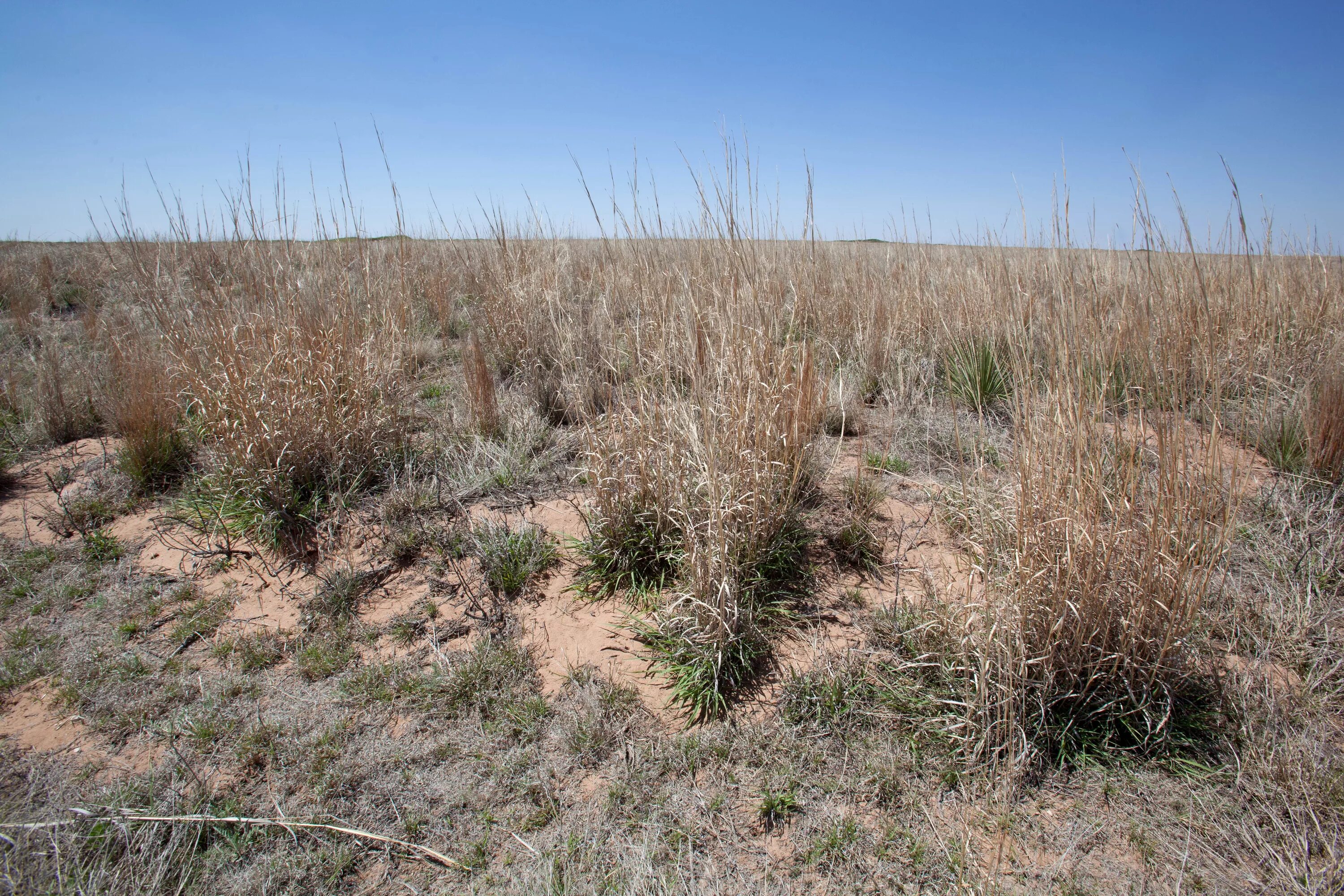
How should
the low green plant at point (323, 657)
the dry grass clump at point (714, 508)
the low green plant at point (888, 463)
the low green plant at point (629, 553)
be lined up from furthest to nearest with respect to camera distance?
the low green plant at point (888, 463)
the low green plant at point (629, 553)
the low green plant at point (323, 657)
the dry grass clump at point (714, 508)

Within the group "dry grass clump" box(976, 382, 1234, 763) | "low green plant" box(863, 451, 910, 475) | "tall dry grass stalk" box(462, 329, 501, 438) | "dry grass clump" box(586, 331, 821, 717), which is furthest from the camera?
"tall dry grass stalk" box(462, 329, 501, 438)

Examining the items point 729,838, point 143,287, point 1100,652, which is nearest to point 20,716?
point 143,287

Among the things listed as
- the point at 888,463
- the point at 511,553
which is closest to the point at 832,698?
the point at 511,553

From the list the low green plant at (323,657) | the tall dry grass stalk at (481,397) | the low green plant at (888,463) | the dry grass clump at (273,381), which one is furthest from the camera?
the tall dry grass stalk at (481,397)

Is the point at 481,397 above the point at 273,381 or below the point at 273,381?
below

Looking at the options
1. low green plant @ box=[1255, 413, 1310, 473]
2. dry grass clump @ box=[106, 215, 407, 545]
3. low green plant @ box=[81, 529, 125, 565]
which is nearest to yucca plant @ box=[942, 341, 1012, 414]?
low green plant @ box=[1255, 413, 1310, 473]

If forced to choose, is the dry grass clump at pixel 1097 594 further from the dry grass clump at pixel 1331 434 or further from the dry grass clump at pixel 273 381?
the dry grass clump at pixel 273 381

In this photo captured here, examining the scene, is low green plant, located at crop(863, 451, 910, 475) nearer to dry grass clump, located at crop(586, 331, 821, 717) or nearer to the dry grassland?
the dry grassland

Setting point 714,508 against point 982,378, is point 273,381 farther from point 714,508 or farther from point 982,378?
point 982,378

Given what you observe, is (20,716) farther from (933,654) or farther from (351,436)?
(933,654)

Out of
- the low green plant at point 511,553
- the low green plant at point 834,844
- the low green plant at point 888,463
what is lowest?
the low green plant at point 834,844

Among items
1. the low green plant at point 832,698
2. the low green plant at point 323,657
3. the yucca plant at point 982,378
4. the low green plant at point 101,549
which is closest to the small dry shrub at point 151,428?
the low green plant at point 101,549

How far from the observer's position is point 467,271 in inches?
261

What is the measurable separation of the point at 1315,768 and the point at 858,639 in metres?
1.37
